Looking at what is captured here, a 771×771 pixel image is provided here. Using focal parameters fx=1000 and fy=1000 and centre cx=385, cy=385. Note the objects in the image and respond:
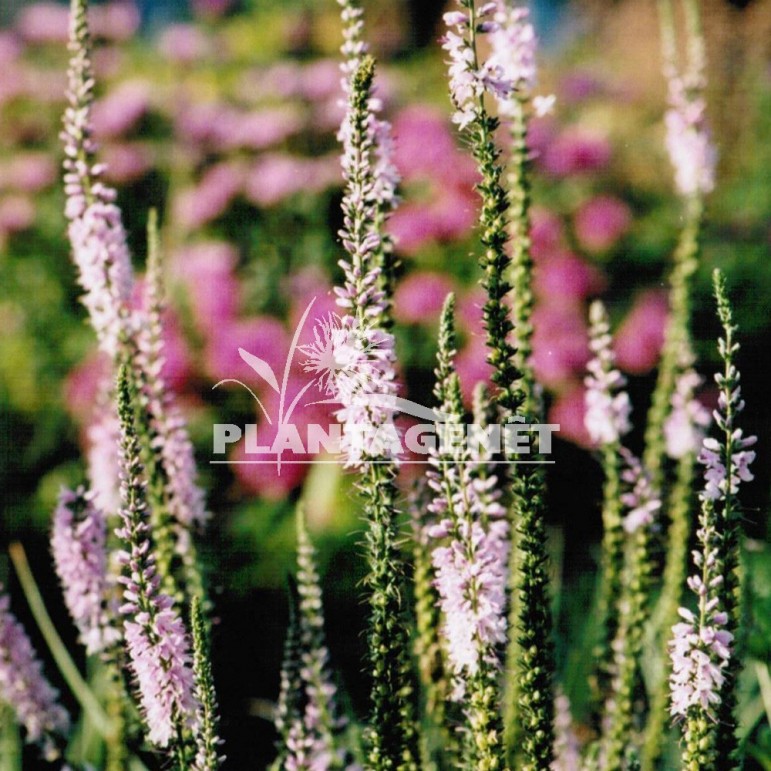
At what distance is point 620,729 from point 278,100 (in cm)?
515

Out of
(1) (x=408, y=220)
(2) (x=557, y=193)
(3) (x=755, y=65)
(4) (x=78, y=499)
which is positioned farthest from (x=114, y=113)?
(3) (x=755, y=65)

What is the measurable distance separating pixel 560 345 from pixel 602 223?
1.14 metres

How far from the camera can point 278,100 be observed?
6.50 metres

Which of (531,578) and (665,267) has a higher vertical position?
(665,267)

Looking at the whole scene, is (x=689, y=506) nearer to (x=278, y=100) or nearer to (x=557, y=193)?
(x=557, y=193)

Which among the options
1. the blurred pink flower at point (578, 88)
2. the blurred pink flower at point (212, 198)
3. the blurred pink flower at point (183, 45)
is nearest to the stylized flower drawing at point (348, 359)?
the blurred pink flower at point (212, 198)

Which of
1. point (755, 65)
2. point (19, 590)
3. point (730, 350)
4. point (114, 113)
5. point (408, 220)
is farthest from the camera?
point (755, 65)

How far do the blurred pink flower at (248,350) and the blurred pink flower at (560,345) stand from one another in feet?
4.01

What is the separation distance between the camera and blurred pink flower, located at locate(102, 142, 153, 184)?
588 cm

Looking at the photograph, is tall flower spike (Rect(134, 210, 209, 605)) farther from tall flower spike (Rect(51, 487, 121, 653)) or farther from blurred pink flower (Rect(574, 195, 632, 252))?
blurred pink flower (Rect(574, 195, 632, 252))

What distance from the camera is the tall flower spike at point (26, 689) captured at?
83.0 inches

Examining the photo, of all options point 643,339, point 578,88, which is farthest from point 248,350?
point 578,88

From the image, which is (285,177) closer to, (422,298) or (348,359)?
(422,298)

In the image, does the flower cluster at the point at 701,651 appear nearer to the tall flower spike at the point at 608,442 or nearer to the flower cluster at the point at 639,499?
the flower cluster at the point at 639,499
